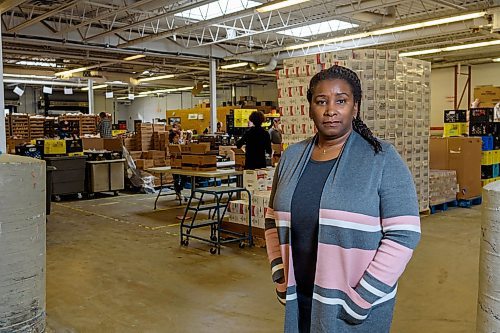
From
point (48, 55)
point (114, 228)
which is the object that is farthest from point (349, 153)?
point (48, 55)

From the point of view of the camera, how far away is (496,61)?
15.6m

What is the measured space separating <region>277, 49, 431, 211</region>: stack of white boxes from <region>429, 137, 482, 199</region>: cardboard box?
159 cm

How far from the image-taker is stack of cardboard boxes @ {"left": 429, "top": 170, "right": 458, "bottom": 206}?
27.6 feet

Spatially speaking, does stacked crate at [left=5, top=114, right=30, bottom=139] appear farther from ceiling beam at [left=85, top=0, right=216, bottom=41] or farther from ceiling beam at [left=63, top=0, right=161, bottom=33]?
ceiling beam at [left=63, top=0, right=161, bottom=33]

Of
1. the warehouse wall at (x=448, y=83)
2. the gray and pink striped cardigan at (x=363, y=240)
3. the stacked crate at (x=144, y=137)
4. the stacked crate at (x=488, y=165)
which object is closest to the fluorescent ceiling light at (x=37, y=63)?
the stacked crate at (x=144, y=137)

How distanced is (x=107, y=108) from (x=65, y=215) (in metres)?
21.0

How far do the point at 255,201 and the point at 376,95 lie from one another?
2.36m

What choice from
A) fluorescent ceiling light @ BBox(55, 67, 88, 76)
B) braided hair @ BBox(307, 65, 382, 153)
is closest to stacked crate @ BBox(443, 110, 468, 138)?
braided hair @ BBox(307, 65, 382, 153)

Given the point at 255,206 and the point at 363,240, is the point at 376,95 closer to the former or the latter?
the point at 255,206

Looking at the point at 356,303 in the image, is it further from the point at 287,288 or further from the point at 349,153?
the point at 349,153

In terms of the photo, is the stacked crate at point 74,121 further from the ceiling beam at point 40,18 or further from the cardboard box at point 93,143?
the ceiling beam at point 40,18

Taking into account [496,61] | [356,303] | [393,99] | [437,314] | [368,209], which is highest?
[496,61]

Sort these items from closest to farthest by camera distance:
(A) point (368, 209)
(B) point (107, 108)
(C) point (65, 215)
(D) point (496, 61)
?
(A) point (368, 209) < (C) point (65, 215) < (D) point (496, 61) < (B) point (107, 108)

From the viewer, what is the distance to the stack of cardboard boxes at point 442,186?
8398 mm
